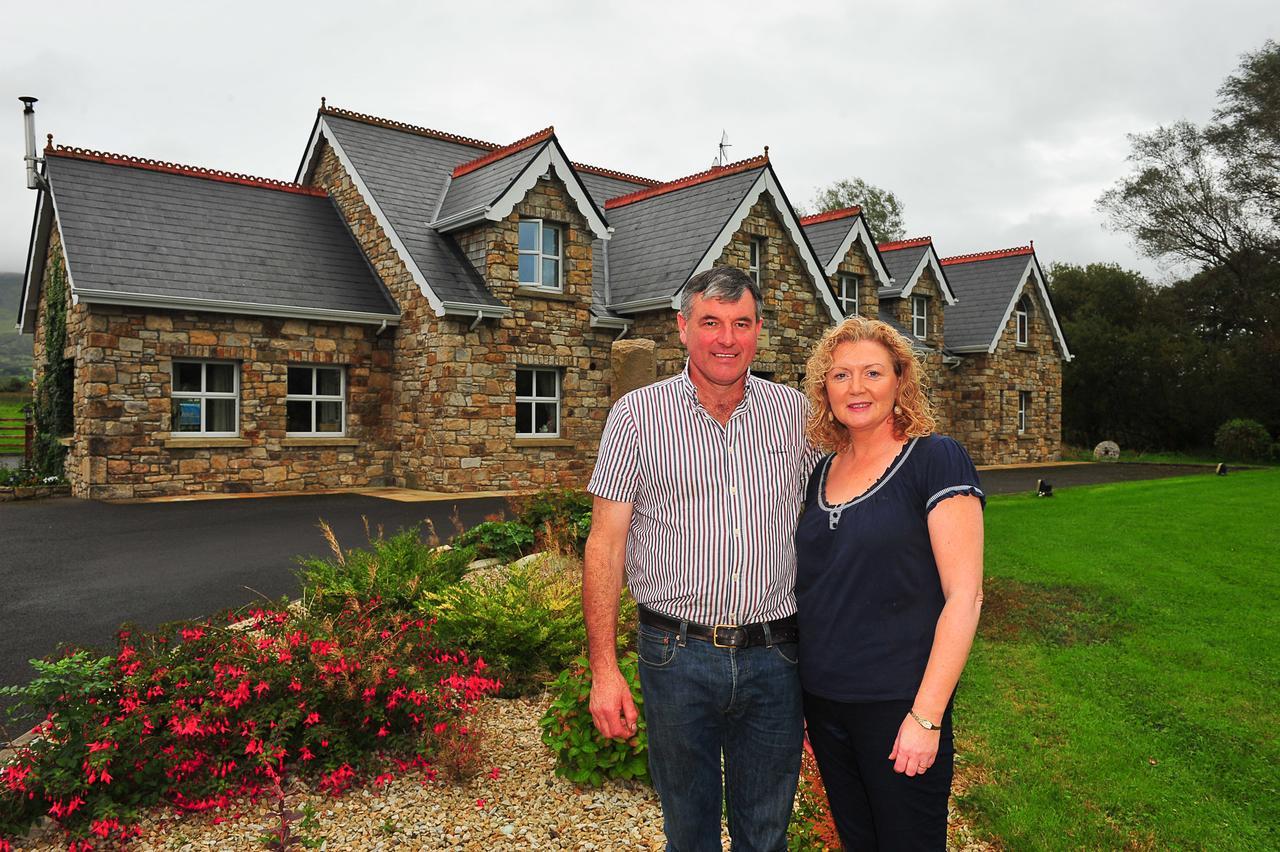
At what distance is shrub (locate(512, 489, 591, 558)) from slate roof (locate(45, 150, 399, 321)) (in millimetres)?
8346

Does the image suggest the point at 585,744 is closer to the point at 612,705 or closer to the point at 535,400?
the point at 612,705

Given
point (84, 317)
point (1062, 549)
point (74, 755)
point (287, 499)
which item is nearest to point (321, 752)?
point (74, 755)

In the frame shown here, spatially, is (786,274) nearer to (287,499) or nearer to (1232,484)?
(1232,484)

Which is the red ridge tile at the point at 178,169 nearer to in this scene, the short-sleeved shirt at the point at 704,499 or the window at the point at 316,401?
the window at the point at 316,401

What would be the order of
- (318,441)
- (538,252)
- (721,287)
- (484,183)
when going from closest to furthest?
1. (721,287)
2. (318,441)
3. (538,252)
4. (484,183)

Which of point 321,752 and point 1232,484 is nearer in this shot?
point 321,752

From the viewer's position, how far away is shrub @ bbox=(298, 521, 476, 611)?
20.5ft

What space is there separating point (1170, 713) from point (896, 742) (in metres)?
3.79

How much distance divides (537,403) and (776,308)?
5.58 meters

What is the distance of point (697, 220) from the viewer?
18938 mm

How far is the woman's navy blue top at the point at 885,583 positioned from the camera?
2551 mm

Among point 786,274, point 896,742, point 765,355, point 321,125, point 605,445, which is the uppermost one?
point 321,125

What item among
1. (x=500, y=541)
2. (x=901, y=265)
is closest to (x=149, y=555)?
(x=500, y=541)

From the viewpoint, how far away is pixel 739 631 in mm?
2771
